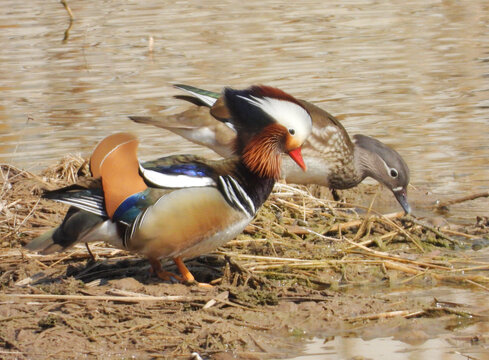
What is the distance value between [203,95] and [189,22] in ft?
25.5

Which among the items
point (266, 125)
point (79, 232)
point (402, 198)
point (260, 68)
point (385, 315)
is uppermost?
point (266, 125)

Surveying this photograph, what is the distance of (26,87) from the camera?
10.9 metres

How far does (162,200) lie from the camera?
15.0ft

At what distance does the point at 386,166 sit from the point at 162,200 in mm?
2877

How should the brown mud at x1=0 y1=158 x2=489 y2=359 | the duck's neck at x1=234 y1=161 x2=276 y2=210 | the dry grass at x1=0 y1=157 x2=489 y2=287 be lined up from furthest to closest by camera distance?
the dry grass at x1=0 y1=157 x2=489 y2=287 < the duck's neck at x1=234 y1=161 x2=276 y2=210 < the brown mud at x1=0 y1=158 x2=489 y2=359

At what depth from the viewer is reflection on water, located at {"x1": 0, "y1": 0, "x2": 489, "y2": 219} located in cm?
845

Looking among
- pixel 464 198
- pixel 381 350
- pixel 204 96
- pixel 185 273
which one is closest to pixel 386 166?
pixel 464 198

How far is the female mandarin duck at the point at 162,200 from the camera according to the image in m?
4.55

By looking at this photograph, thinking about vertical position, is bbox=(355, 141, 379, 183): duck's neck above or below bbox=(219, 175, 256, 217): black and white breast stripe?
below

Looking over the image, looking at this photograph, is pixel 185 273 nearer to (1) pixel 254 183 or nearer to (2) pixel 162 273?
(2) pixel 162 273

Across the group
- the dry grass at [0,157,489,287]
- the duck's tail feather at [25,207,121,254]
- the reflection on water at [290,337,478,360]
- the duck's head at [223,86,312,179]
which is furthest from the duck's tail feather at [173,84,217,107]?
the reflection on water at [290,337,478,360]

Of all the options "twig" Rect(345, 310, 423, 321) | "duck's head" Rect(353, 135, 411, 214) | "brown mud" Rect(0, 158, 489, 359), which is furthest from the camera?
"duck's head" Rect(353, 135, 411, 214)

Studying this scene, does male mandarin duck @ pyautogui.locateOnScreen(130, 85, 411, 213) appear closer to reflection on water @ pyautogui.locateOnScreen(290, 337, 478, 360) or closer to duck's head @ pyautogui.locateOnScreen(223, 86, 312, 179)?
duck's head @ pyautogui.locateOnScreen(223, 86, 312, 179)

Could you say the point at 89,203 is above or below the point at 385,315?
above
